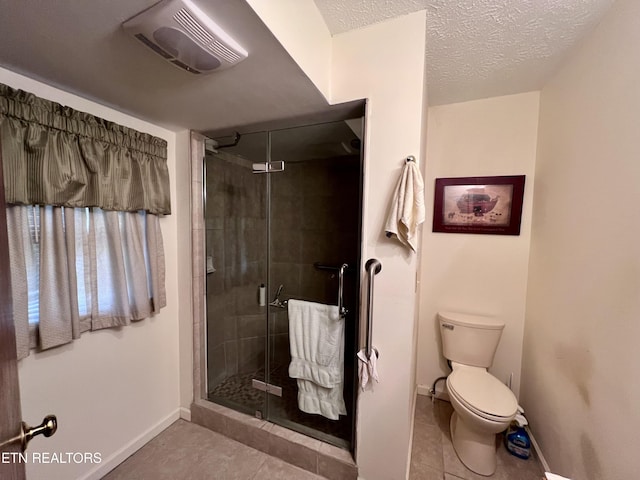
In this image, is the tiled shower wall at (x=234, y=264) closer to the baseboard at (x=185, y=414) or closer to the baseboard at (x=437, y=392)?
the baseboard at (x=185, y=414)

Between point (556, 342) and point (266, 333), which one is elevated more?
point (556, 342)

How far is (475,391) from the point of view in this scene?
62.7 inches

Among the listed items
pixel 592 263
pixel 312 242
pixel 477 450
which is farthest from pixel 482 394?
pixel 312 242

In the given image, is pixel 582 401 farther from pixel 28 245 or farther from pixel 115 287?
pixel 28 245

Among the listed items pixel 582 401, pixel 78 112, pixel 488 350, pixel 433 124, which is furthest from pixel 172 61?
pixel 488 350

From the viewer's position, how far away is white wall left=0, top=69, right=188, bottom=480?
1202 mm

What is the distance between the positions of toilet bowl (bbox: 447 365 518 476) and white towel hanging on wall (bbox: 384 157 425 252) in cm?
108

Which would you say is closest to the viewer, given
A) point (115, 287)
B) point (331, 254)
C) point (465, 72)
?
point (115, 287)

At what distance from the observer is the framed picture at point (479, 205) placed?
6.34 feet

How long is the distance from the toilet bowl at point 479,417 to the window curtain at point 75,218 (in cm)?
213

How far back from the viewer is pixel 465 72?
1657 mm

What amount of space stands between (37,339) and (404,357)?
183 cm

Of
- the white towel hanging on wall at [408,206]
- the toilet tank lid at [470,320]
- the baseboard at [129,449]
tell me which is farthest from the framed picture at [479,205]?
the baseboard at [129,449]

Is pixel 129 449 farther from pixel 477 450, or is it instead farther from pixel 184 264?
pixel 477 450
